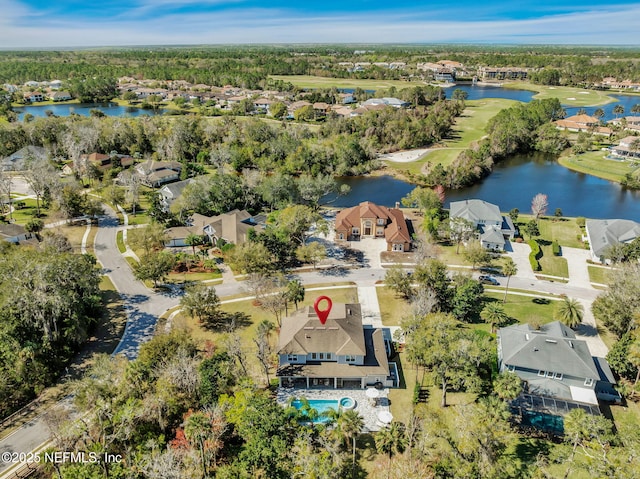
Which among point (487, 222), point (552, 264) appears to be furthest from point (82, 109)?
point (552, 264)

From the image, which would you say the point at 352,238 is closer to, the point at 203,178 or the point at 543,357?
the point at 203,178

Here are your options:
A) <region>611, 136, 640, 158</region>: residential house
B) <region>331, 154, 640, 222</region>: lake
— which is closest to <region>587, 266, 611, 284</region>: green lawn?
<region>331, 154, 640, 222</region>: lake

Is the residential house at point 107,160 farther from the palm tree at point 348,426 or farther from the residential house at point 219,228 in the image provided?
the palm tree at point 348,426

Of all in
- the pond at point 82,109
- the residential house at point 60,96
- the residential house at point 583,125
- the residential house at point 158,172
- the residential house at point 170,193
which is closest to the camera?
the residential house at point 170,193

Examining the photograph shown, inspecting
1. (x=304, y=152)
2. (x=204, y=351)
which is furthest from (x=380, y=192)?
(x=204, y=351)

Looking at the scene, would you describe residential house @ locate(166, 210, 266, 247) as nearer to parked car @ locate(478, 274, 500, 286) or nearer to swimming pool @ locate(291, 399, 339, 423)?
swimming pool @ locate(291, 399, 339, 423)

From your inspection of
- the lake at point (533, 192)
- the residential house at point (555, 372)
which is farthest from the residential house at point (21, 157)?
the residential house at point (555, 372)
